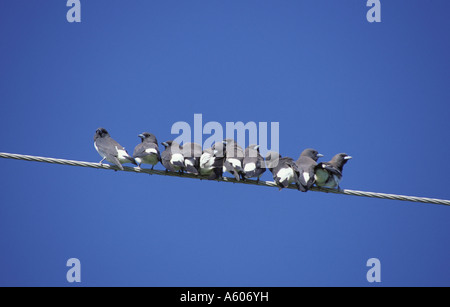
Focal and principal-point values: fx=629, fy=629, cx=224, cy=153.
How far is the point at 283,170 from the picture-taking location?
10.3 m

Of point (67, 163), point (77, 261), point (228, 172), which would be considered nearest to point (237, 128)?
point (228, 172)

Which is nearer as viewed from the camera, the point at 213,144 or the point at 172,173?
the point at 172,173

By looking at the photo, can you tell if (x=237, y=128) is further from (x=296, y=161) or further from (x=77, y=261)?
(x=77, y=261)

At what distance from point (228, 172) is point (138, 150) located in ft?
5.88

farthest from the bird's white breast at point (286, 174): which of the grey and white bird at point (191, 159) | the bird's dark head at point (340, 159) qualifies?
the grey and white bird at point (191, 159)

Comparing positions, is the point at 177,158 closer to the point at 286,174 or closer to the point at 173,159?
the point at 173,159

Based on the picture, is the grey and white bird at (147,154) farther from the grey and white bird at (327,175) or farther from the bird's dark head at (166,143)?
the grey and white bird at (327,175)

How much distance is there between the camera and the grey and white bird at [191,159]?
10.3 m

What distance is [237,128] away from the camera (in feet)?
37.3

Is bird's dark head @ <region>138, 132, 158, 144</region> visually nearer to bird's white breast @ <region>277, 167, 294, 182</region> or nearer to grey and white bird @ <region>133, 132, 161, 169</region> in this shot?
grey and white bird @ <region>133, 132, 161, 169</region>

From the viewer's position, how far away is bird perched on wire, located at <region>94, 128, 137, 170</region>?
35.4 ft

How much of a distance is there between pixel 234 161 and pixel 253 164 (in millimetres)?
316

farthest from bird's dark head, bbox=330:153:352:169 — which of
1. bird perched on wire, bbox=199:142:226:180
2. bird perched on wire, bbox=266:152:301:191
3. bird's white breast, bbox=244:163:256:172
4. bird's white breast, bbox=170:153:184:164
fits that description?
bird's white breast, bbox=170:153:184:164

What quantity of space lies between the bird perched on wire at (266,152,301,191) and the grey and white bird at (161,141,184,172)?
1482 millimetres
